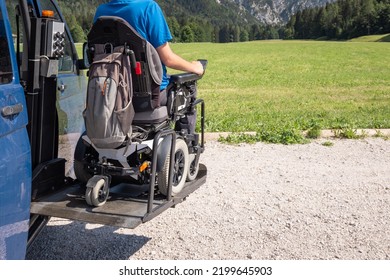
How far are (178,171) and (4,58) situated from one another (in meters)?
1.55

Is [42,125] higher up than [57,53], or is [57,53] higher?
[57,53]

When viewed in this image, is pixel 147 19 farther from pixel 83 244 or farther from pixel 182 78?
pixel 83 244

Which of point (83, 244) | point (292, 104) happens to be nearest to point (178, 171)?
point (83, 244)

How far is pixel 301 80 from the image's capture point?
26844mm

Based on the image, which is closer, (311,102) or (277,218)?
(277,218)

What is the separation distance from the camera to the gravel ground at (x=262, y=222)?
4.67m

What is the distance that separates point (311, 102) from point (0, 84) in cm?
1431

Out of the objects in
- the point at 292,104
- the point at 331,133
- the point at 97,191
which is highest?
the point at 97,191

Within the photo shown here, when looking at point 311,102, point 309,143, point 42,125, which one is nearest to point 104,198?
point 42,125

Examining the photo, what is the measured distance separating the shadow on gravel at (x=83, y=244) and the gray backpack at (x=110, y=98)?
4.45 ft

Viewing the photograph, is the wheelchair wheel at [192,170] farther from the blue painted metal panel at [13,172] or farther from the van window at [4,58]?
the van window at [4,58]

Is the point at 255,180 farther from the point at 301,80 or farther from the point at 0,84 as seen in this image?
the point at 301,80

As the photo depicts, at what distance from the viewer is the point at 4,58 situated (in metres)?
3.24

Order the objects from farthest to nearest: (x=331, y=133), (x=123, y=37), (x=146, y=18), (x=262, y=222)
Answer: (x=331, y=133) → (x=262, y=222) → (x=146, y=18) → (x=123, y=37)
